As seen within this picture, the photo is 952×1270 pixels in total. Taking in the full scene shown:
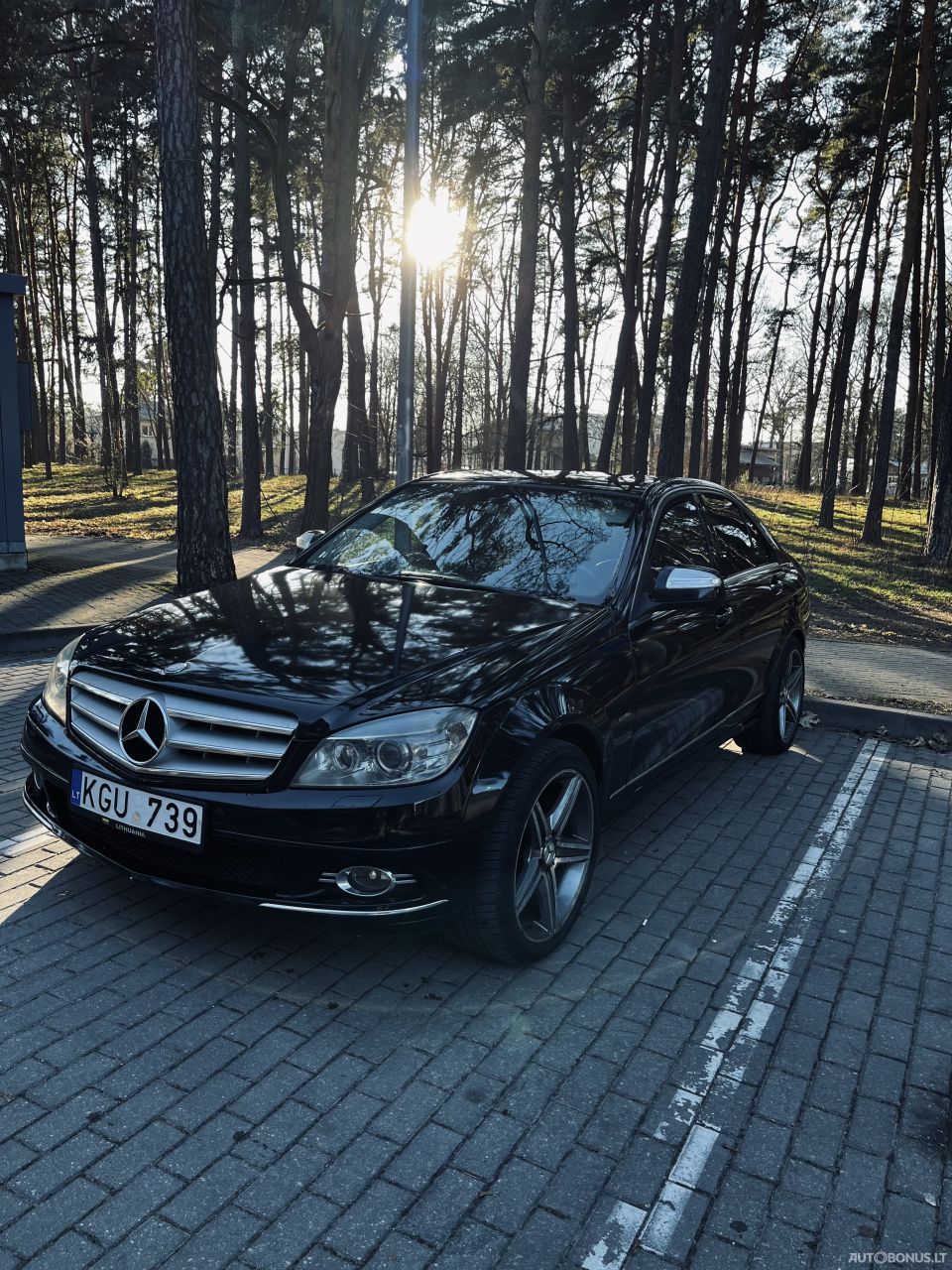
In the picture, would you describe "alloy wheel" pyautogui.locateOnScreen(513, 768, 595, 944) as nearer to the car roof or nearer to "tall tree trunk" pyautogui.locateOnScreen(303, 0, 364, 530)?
the car roof

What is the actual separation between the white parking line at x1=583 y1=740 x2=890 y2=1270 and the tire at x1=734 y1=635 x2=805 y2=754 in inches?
31.6

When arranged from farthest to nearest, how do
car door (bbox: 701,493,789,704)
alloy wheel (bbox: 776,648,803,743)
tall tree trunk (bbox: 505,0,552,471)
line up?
tall tree trunk (bbox: 505,0,552,471) → alloy wheel (bbox: 776,648,803,743) → car door (bbox: 701,493,789,704)

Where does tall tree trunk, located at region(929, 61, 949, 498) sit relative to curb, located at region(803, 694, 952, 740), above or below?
above

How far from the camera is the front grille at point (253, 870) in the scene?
3.04m

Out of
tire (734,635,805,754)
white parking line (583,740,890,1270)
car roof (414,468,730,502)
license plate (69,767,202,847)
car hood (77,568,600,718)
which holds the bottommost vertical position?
white parking line (583,740,890,1270)

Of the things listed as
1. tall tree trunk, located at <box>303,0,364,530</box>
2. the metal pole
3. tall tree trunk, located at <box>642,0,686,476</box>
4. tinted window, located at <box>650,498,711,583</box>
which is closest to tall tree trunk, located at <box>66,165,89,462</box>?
tall tree trunk, located at <box>303,0,364,530</box>

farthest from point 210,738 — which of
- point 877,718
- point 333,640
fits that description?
point 877,718

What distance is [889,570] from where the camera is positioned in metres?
15.6

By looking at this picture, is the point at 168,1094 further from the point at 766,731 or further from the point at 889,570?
the point at 889,570

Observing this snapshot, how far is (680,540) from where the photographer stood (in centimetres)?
485

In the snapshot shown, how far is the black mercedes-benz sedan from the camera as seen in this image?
10.0 ft

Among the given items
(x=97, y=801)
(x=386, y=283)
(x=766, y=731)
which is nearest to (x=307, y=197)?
(x=386, y=283)

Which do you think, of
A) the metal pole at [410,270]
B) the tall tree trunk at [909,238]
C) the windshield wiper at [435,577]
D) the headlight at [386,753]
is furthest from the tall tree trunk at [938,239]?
the headlight at [386,753]

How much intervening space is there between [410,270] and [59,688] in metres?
9.21
